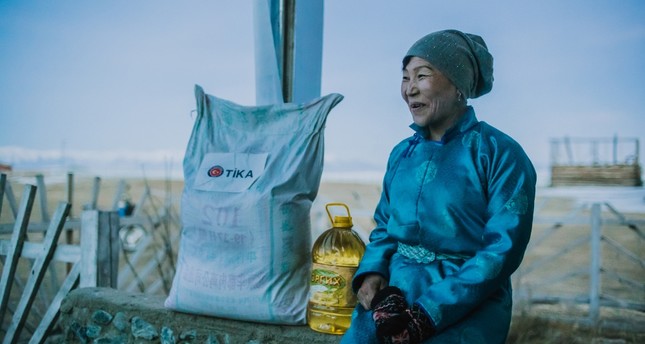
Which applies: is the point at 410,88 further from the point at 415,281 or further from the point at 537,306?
the point at 537,306

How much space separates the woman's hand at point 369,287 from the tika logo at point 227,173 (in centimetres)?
72

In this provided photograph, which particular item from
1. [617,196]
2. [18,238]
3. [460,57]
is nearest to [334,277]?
[460,57]

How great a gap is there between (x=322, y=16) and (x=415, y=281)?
1.44 meters

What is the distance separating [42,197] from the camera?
4.55 metres

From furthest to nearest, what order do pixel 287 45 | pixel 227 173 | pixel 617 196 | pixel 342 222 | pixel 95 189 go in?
pixel 617 196
pixel 95 189
pixel 287 45
pixel 227 173
pixel 342 222

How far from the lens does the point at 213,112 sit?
219cm

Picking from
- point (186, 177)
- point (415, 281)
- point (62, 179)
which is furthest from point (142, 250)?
point (415, 281)

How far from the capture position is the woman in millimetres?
1150

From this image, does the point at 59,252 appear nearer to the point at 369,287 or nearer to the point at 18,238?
the point at 18,238

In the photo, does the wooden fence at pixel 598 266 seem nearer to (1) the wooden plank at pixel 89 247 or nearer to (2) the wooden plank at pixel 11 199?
(1) the wooden plank at pixel 89 247

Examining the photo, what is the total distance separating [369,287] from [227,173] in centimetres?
85

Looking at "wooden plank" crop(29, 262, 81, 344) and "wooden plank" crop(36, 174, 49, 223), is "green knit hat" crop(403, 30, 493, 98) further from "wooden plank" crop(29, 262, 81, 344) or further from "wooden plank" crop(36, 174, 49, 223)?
"wooden plank" crop(36, 174, 49, 223)

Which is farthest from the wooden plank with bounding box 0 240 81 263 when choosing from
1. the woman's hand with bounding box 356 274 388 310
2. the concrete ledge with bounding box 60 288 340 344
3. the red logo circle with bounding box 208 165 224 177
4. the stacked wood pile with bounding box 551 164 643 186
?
the stacked wood pile with bounding box 551 164 643 186

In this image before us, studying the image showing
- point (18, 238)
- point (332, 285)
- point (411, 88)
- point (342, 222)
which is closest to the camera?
point (411, 88)
